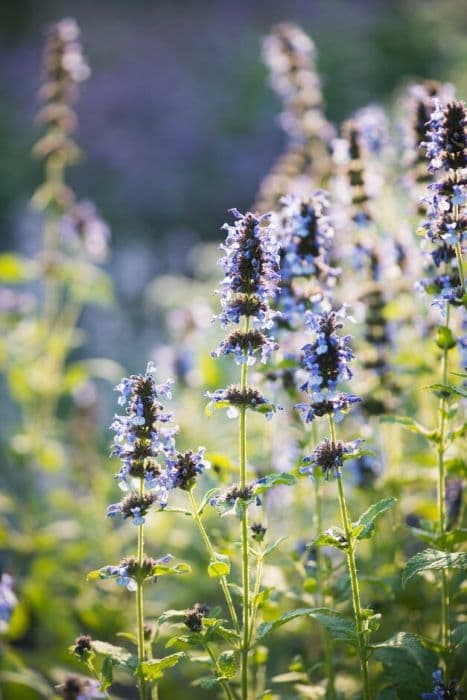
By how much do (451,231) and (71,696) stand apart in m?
1.75

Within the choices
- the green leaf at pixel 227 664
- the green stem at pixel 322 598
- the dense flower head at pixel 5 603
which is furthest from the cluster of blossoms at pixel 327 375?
the dense flower head at pixel 5 603

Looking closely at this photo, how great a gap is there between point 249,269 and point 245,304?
0.11m

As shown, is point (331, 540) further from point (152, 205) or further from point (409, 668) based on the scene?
point (152, 205)

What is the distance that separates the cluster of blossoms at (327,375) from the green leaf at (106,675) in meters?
0.86

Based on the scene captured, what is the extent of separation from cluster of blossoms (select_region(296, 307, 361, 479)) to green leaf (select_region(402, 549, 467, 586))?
0.34m

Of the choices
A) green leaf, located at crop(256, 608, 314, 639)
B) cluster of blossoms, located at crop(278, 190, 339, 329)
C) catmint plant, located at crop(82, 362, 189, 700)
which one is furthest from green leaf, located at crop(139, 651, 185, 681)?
cluster of blossoms, located at crop(278, 190, 339, 329)

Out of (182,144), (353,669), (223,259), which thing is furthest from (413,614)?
(182,144)

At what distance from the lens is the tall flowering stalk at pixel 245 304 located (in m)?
2.36

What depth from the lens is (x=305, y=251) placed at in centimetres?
291

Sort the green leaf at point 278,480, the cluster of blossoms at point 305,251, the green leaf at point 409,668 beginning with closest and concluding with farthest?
1. the green leaf at point 278,480
2. the green leaf at point 409,668
3. the cluster of blossoms at point 305,251

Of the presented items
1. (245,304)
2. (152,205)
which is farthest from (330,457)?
(152,205)

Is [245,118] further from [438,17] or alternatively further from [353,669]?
[353,669]

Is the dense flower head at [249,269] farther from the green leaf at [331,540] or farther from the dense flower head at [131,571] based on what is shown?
the dense flower head at [131,571]

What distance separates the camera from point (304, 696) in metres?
3.02
